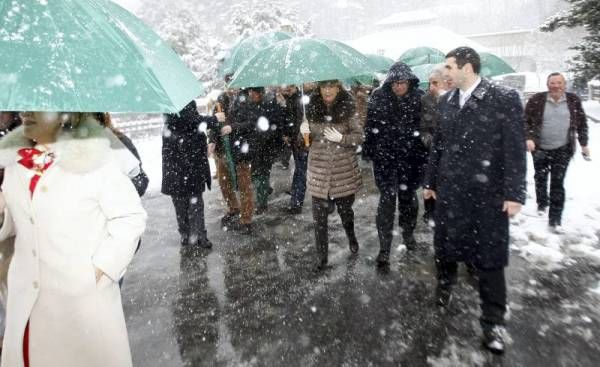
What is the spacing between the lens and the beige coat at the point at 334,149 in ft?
14.5

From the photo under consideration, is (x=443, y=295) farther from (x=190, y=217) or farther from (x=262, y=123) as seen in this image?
(x=262, y=123)

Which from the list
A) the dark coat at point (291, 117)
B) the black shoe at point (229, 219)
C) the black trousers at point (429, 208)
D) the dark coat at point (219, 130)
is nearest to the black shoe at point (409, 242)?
the black trousers at point (429, 208)

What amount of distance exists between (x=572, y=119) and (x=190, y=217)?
17.4 ft

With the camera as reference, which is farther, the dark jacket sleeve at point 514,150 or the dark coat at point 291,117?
the dark coat at point 291,117

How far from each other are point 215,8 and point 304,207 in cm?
5776

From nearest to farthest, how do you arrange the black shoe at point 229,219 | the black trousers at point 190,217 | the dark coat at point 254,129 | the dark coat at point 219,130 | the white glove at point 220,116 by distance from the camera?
the black trousers at point 190,217 → the white glove at point 220,116 → the dark coat at point 254,129 → the dark coat at point 219,130 → the black shoe at point 229,219

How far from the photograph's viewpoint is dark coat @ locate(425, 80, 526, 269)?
305 centimetres

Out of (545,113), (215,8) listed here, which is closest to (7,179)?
(545,113)

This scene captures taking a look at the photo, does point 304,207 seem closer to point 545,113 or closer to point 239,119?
point 239,119

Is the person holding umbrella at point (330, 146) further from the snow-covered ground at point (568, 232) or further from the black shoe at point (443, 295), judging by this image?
the snow-covered ground at point (568, 232)

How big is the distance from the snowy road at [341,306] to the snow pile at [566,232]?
0.03 metres

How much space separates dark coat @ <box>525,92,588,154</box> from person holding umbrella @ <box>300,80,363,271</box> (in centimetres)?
283

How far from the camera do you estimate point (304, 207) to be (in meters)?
7.29

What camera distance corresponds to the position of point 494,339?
3.13 m
